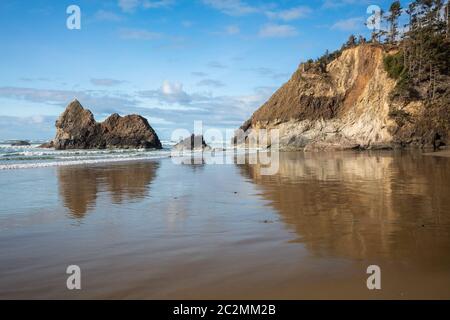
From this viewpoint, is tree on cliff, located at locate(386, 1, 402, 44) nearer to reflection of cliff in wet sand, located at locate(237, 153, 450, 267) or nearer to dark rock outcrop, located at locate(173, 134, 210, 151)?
dark rock outcrop, located at locate(173, 134, 210, 151)

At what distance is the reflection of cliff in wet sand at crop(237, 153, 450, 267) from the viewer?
523 cm

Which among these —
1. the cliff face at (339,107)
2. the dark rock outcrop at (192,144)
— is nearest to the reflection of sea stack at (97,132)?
the dark rock outcrop at (192,144)

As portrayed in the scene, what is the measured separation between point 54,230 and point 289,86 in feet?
195

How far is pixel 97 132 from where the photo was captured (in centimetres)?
6700

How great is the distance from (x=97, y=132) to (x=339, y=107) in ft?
133

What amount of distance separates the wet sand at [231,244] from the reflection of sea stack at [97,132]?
189 feet

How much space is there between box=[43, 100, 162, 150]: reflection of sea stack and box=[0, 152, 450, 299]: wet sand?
57.6m

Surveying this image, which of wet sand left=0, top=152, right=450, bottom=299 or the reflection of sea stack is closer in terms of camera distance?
wet sand left=0, top=152, right=450, bottom=299

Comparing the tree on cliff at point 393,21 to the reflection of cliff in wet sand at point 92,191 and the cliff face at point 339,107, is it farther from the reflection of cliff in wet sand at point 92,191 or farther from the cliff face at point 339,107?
the reflection of cliff in wet sand at point 92,191

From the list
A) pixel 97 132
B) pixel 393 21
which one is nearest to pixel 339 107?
pixel 393 21

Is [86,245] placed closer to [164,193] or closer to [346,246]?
[346,246]

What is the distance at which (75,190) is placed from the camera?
1248cm

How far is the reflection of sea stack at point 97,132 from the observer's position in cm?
6500

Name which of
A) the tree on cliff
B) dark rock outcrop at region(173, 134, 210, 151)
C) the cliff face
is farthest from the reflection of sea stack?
the tree on cliff
